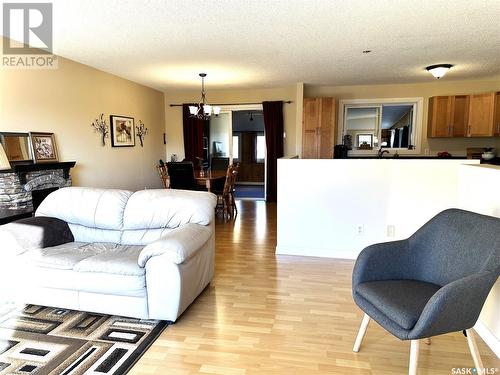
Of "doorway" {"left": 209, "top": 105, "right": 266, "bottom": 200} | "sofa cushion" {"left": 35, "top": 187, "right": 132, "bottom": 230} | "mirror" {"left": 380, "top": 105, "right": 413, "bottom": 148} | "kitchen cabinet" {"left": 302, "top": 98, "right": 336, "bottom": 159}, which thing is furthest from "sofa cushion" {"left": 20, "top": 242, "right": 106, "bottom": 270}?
"doorway" {"left": 209, "top": 105, "right": 266, "bottom": 200}

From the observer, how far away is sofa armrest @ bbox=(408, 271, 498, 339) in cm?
148

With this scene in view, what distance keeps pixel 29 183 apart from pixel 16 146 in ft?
1.47

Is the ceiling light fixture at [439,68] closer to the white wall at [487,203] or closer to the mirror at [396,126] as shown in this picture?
the mirror at [396,126]

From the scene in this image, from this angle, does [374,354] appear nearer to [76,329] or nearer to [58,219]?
[76,329]

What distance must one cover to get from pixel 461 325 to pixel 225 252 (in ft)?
8.78

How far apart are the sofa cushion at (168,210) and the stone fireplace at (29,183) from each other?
1688 millimetres

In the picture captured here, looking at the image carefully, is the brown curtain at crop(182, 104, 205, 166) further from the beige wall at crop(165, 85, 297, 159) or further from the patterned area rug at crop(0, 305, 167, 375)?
the patterned area rug at crop(0, 305, 167, 375)

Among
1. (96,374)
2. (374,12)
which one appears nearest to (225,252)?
(96,374)

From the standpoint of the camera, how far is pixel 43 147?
4090mm

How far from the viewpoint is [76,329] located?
225 cm

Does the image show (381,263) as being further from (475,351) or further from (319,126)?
(319,126)

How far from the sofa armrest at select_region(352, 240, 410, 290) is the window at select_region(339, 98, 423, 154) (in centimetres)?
511

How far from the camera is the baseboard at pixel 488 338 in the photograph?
77.3 inches

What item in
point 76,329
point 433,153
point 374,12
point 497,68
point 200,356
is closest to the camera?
point 200,356
